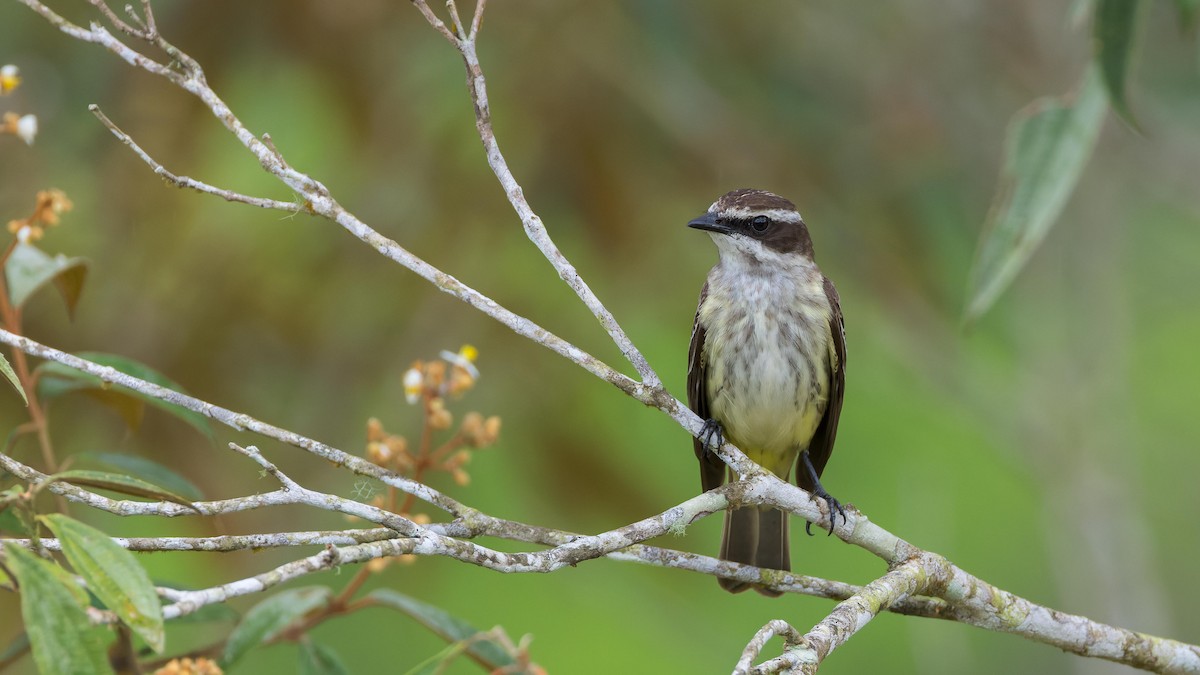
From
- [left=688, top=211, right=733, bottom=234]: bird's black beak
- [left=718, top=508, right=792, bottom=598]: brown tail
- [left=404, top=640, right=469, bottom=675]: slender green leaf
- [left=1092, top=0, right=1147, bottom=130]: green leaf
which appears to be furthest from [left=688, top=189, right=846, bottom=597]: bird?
[left=404, top=640, right=469, bottom=675]: slender green leaf

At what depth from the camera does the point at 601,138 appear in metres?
Result: 4.47

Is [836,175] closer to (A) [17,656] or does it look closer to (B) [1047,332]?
(B) [1047,332]

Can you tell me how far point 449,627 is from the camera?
298 cm

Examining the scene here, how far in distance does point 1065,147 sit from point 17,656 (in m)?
2.97

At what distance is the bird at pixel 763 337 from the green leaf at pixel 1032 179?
0.58m

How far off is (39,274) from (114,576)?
1.27 meters

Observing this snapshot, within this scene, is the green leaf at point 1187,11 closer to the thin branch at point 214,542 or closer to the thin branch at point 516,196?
the thin branch at point 516,196

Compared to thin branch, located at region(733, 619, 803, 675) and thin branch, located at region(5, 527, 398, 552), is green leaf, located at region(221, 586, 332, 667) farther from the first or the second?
thin branch, located at region(733, 619, 803, 675)

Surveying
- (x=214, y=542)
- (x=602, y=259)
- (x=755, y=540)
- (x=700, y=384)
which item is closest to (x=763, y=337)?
(x=700, y=384)

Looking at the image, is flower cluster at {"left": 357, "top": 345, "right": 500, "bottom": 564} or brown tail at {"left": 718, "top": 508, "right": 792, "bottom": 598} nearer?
flower cluster at {"left": 357, "top": 345, "right": 500, "bottom": 564}

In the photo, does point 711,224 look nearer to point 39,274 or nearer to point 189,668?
point 39,274

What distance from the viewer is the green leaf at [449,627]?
2.88m

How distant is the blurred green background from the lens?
164 inches

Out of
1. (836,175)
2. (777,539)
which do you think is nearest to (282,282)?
(777,539)
